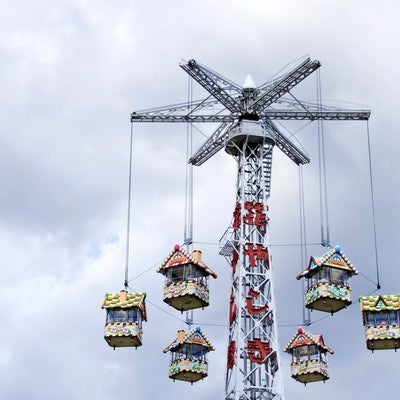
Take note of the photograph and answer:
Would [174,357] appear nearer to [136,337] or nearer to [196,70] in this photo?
[136,337]

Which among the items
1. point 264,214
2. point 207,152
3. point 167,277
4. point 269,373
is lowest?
point 269,373

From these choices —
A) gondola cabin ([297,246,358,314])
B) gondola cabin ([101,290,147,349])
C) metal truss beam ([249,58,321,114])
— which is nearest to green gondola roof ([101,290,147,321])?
gondola cabin ([101,290,147,349])

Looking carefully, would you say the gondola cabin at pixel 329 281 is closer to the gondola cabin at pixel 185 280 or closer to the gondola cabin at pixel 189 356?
the gondola cabin at pixel 185 280

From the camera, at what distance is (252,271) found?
69.1m

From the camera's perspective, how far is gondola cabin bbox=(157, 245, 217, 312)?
64812mm

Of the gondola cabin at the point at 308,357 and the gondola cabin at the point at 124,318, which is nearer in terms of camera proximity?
the gondola cabin at the point at 124,318

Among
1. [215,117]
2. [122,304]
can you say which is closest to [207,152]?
[215,117]

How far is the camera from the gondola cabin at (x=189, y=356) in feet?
221

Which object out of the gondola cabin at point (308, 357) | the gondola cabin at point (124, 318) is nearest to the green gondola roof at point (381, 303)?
the gondola cabin at point (308, 357)

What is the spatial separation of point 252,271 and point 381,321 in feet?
30.0

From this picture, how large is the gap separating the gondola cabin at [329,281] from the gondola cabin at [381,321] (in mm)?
1294

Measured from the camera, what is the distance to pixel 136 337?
64.4 meters

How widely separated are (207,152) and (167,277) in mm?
10616

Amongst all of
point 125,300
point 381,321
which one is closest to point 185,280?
point 125,300
